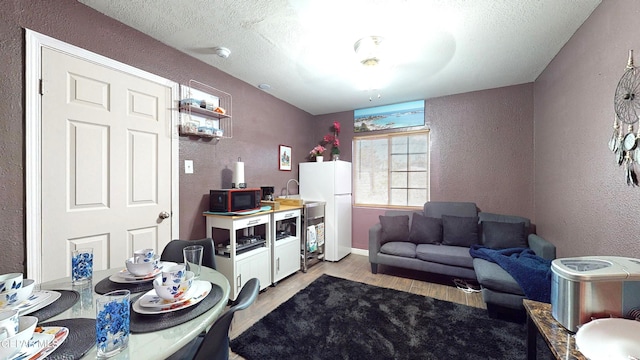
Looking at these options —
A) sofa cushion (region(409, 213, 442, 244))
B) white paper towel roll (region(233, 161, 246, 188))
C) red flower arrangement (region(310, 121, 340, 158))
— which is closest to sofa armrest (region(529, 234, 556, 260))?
sofa cushion (region(409, 213, 442, 244))

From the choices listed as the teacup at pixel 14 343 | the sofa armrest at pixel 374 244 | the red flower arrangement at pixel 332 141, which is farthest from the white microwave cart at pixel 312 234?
the teacup at pixel 14 343

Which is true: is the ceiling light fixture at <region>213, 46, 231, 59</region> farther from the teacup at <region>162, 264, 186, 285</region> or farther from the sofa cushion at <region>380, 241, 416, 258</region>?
the sofa cushion at <region>380, 241, 416, 258</region>

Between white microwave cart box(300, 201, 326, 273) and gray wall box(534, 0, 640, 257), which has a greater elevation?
gray wall box(534, 0, 640, 257)

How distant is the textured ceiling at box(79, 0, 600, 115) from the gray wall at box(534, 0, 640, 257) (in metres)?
0.23

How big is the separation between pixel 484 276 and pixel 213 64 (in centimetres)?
346

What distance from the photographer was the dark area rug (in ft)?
5.60

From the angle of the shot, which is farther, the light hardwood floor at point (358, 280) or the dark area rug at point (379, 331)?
the light hardwood floor at point (358, 280)

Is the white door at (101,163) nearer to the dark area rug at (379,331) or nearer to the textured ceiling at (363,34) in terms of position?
the textured ceiling at (363,34)

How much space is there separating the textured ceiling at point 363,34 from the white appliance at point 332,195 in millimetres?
1317

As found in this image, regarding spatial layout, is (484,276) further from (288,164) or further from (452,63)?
(288,164)

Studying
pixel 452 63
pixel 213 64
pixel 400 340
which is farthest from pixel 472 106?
pixel 213 64

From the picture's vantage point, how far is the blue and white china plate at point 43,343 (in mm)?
631

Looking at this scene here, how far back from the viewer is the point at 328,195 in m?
3.71

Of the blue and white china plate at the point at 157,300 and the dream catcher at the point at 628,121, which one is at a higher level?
the dream catcher at the point at 628,121
